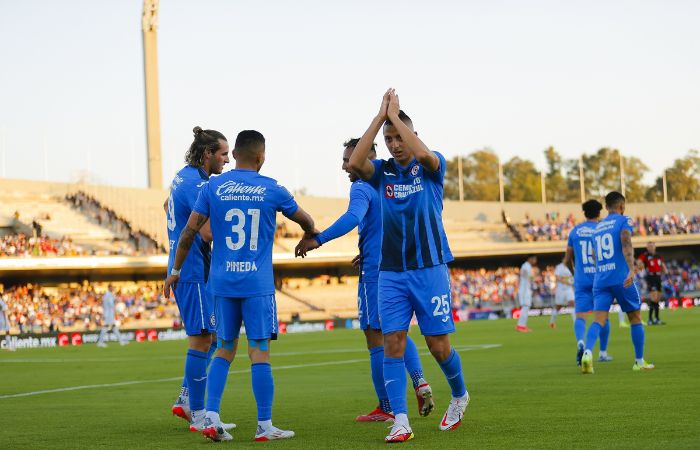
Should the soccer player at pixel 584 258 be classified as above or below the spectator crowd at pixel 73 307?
above

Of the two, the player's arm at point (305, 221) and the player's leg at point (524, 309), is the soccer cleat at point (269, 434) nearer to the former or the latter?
the player's arm at point (305, 221)

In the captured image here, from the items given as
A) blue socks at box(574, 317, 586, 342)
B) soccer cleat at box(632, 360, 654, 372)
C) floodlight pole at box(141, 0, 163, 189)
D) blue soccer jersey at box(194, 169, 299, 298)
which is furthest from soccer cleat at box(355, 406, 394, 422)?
floodlight pole at box(141, 0, 163, 189)

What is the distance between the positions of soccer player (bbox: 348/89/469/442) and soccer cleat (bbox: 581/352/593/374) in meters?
5.50

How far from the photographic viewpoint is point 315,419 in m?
8.84

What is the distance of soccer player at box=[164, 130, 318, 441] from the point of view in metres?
7.59

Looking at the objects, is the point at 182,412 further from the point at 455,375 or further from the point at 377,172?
the point at 377,172

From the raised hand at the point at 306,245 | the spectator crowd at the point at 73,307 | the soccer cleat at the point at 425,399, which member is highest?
the raised hand at the point at 306,245

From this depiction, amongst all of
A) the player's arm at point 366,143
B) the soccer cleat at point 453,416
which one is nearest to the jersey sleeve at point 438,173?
the player's arm at point 366,143

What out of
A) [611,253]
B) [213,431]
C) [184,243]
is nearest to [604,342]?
[611,253]

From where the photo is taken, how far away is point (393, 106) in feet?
24.0

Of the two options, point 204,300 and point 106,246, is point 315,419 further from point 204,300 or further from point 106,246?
point 106,246

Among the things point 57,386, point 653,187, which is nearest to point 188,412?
point 57,386

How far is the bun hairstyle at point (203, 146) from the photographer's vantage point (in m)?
8.60

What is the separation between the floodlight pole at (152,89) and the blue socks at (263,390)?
56.6m
